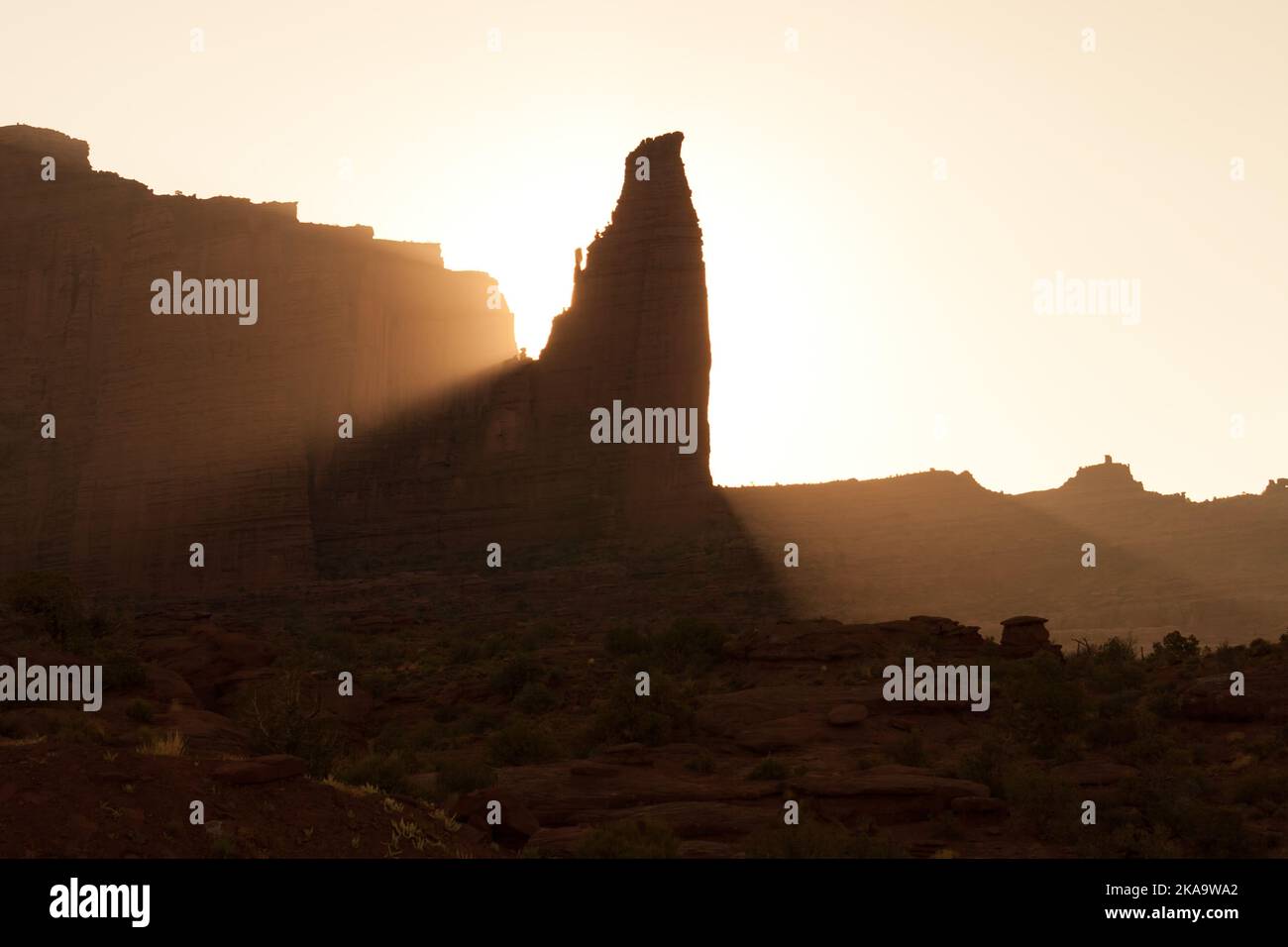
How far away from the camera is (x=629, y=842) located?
1781 centimetres

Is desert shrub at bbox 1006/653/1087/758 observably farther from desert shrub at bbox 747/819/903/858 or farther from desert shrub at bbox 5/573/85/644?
desert shrub at bbox 5/573/85/644

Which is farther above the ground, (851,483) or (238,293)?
(238,293)

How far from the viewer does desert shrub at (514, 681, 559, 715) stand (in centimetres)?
3541

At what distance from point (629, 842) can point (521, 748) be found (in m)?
11.2

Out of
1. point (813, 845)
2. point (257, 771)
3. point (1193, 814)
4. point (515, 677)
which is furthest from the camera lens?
point (515, 677)

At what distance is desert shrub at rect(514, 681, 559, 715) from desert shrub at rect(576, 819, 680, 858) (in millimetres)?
15977

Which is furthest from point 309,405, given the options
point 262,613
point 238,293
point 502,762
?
point 502,762

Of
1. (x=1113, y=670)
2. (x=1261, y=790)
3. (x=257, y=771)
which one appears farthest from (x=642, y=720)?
(x=257, y=771)

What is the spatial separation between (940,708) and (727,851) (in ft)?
46.2

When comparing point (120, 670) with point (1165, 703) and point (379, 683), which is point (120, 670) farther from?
point (1165, 703)

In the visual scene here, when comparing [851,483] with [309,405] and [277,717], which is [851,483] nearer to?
[309,405]

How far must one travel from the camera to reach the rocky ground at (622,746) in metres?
15.0

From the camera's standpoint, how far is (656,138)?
75938 millimetres
